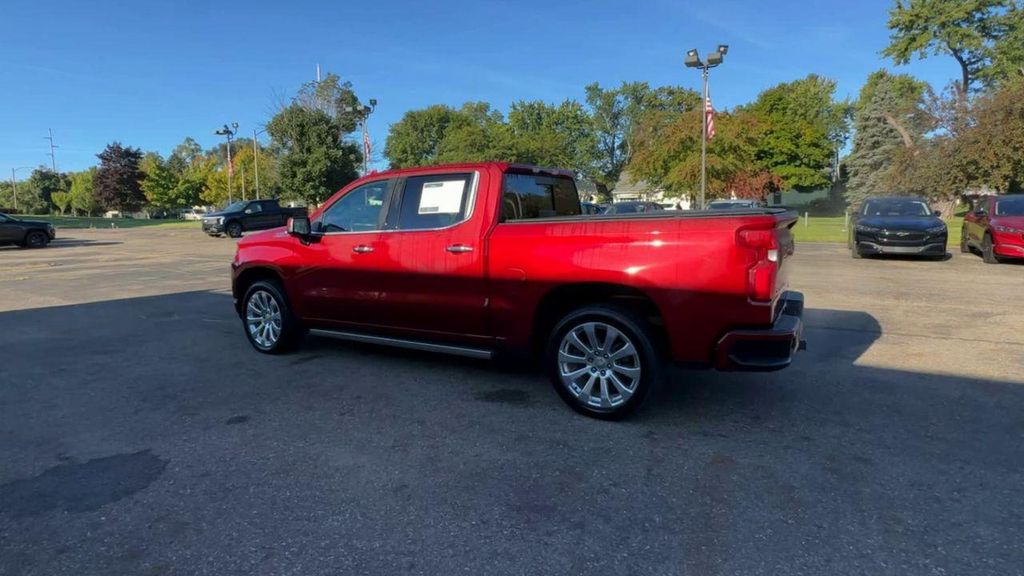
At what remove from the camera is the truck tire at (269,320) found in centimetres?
618

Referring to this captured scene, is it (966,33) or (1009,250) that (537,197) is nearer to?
(1009,250)

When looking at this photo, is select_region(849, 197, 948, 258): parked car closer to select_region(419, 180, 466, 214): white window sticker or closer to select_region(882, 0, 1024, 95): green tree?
select_region(419, 180, 466, 214): white window sticker

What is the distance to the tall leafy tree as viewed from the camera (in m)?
72.9

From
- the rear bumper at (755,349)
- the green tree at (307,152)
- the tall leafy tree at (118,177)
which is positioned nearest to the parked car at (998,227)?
the rear bumper at (755,349)

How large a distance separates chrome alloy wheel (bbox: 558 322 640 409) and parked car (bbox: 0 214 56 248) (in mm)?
26950

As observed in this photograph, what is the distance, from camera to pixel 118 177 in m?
72.9

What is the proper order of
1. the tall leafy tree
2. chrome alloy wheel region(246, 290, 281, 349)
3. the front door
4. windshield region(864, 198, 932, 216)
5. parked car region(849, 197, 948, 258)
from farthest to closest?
the tall leafy tree < windshield region(864, 198, 932, 216) < parked car region(849, 197, 948, 258) < chrome alloy wheel region(246, 290, 281, 349) < the front door

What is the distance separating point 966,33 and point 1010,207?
50.7 meters

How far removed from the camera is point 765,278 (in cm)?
382

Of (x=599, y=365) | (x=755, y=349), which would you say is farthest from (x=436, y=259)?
(x=755, y=349)

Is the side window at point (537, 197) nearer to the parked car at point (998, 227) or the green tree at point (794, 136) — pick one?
the parked car at point (998, 227)

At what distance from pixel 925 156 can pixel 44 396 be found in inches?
1680

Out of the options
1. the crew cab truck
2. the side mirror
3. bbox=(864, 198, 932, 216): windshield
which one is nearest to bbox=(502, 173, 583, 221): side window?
the crew cab truck

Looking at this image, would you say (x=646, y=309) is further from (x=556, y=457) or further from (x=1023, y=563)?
(x=1023, y=563)
